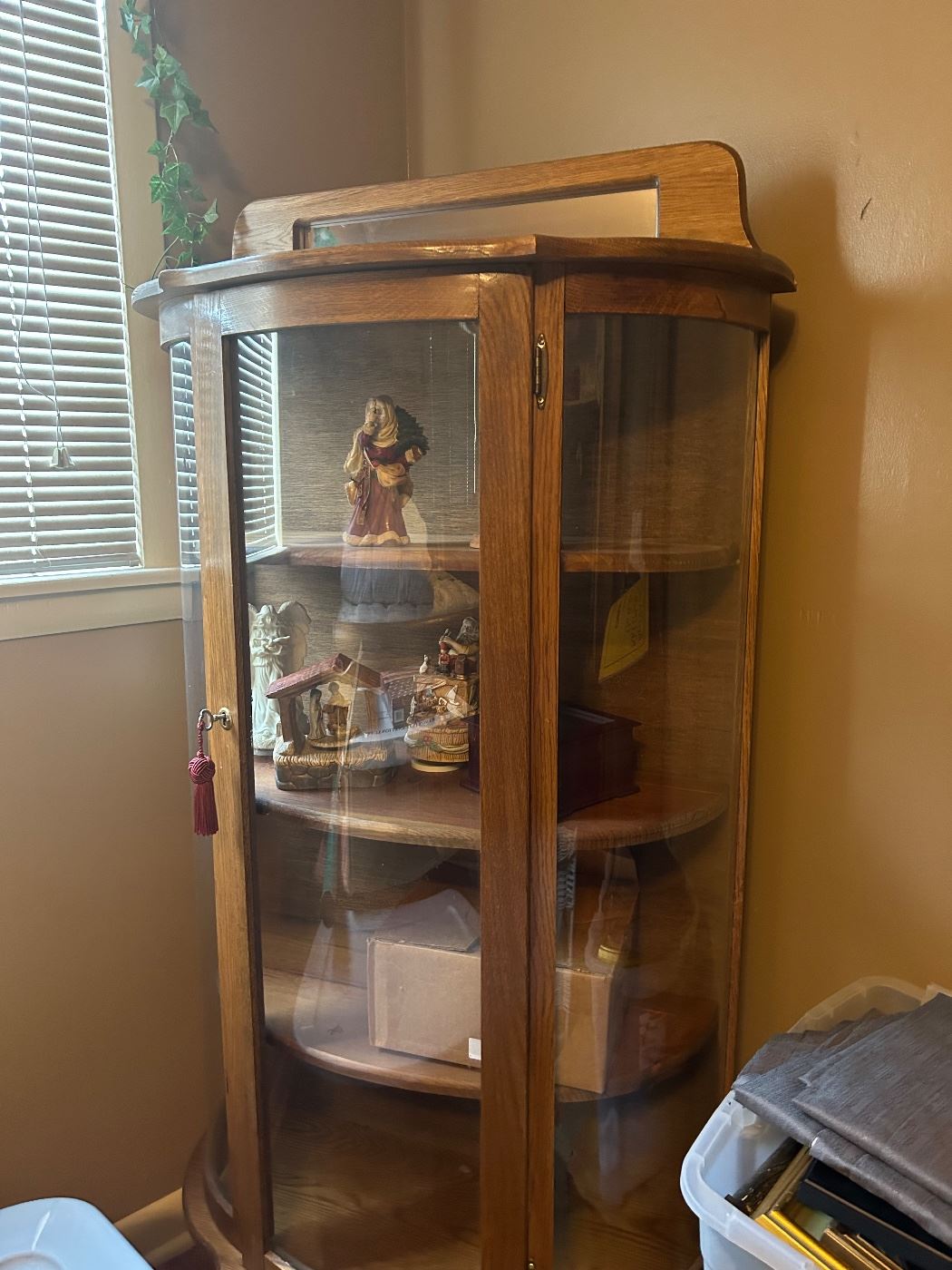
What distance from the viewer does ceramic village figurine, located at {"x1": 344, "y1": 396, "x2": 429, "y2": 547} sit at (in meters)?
1.03

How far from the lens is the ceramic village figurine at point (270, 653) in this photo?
3.63ft

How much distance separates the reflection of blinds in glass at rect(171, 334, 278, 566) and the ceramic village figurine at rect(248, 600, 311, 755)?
8cm

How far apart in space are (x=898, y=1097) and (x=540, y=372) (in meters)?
0.74

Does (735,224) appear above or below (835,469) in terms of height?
above

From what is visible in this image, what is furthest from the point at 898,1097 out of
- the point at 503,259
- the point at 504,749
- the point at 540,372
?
the point at 503,259

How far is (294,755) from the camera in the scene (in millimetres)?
1139

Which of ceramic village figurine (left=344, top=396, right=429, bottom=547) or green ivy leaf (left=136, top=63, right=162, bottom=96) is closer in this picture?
ceramic village figurine (left=344, top=396, right=429, bottom=547)

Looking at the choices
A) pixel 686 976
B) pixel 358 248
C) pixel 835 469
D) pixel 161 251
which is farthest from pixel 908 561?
pixel 161 251

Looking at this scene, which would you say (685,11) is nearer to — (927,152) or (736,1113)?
(927,152)

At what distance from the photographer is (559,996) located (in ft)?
3.51

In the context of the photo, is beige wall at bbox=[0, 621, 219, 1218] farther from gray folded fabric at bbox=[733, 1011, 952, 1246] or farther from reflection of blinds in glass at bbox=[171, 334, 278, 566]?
gray folded fabric at bbox=[733, 1011, 952, 1246]

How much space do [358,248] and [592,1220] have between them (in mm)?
1124

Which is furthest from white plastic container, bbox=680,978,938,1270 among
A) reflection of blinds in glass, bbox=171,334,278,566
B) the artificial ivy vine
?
the artificial ivy vine

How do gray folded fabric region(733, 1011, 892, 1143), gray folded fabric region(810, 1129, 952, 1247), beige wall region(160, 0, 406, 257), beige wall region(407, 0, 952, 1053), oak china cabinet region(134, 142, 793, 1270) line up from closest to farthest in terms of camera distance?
gray folded fabric region(810, 1129, 952, 1247)
gray folded fabric region(733, 1011, 892, 1143)
oak china cabinet region(134, 142, 793, 1270)
beige wall region(407, 0, 952, 1053)
beige wall region(160, 0, 406, 257)
